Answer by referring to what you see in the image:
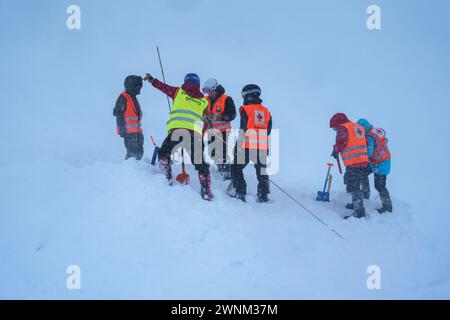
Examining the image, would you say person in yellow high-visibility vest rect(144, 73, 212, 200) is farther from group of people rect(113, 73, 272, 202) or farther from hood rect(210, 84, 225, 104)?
hood rect(210, 84, 225, 104)

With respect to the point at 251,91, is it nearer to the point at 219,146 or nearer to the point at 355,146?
the point at 219,146

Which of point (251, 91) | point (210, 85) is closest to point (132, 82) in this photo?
point (210, 85)

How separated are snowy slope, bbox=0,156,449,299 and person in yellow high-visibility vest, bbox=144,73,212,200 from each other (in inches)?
10.9

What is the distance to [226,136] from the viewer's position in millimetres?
6766

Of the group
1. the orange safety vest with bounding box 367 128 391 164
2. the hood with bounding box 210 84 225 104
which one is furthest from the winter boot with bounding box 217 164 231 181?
the orange safety vest with bounding box 367 128 391 164

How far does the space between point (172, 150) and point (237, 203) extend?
1297mm

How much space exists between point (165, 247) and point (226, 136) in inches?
120

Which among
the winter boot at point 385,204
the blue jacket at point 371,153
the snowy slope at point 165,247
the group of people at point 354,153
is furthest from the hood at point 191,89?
the winter boot at point 385,204

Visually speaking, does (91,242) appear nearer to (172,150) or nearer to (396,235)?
(172,150)

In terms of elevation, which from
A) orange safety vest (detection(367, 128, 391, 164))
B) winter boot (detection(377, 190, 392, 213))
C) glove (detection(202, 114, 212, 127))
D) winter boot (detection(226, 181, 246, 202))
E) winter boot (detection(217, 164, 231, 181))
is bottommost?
winter boot (detection(377, 190, 392, 213))

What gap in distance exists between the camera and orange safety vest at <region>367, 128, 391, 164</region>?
22.9 ft

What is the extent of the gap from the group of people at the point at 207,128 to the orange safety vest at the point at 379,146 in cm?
222

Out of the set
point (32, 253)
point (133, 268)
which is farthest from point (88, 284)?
point (32, 253)

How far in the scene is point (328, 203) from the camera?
723cm
